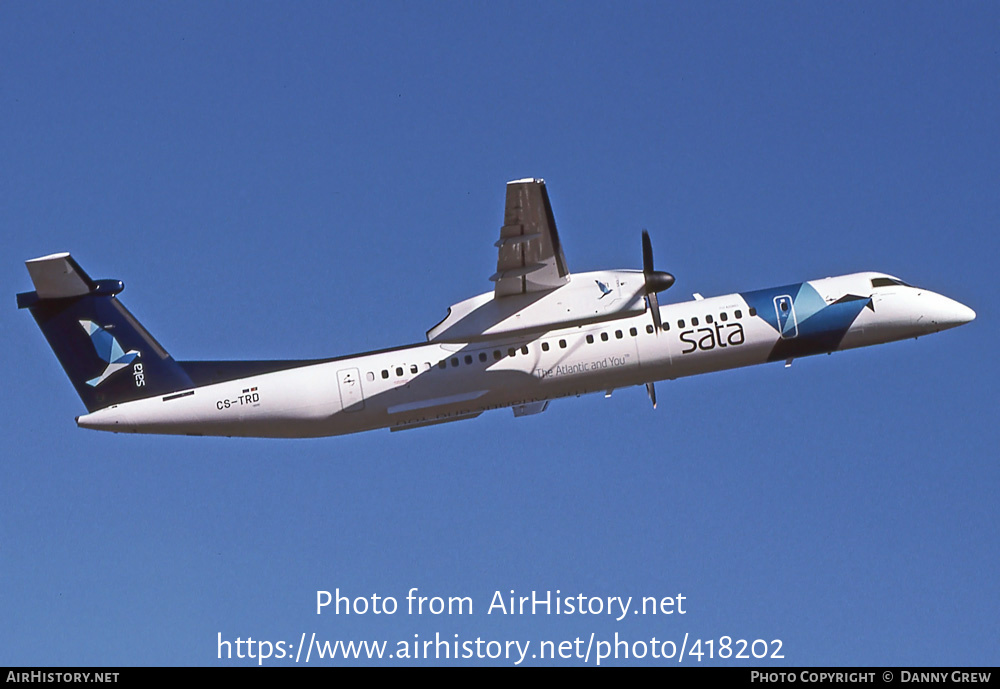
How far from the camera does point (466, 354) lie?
28.1 metres

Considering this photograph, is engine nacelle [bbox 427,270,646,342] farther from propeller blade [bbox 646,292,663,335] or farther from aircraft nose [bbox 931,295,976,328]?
aircraft nose [bbox 931,295,976,328]

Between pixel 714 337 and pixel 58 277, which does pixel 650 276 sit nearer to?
pixel 714 337

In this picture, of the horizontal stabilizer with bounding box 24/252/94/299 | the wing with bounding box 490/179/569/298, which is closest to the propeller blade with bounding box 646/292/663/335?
the wing with bounding box 490/179/569/298

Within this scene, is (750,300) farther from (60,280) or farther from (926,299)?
(60,280)

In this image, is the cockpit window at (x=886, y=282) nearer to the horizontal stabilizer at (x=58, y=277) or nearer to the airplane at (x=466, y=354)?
the airplane at (x=466, y=354)

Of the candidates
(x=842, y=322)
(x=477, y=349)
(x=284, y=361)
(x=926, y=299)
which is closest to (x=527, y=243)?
(x=477, y=349)

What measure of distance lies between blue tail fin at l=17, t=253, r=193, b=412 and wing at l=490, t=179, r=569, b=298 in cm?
829

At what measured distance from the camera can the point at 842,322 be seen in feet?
95.7

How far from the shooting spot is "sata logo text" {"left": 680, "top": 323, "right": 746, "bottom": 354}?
93.7 ft

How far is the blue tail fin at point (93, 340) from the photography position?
90.4 feet

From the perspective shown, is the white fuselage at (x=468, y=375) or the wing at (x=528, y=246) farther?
the white fuselage at (x=468, y=375)

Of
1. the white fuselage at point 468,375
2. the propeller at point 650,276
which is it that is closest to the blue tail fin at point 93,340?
the white fuselage at point 468,375

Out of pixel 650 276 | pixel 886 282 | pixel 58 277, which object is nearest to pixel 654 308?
pixel 650 276

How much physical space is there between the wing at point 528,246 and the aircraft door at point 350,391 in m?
4.03
